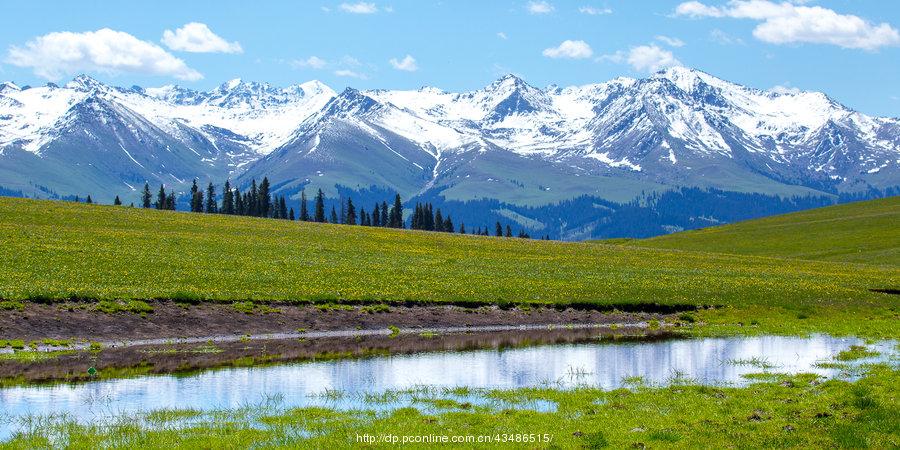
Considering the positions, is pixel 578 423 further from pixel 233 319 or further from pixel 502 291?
pixel 502 291

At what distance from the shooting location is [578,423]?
23.6 metres

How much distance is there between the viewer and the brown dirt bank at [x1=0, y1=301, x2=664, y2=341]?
42.7 metres

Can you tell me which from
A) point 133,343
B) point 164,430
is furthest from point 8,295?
point 164,430

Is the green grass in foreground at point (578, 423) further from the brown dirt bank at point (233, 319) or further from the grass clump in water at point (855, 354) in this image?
the brown dirt bank at point (233, 319)

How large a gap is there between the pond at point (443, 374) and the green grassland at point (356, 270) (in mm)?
15098

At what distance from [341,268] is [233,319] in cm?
2094

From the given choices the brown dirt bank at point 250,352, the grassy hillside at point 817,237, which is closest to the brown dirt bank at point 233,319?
the brown dirt bank at point 250,352

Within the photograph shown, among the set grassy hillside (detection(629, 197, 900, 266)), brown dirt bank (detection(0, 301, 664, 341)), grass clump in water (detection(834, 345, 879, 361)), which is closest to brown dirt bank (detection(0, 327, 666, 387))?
brown dirt bank (detection(0, 301, 664, 341))

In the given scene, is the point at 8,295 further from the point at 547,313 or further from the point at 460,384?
the point at 547,313

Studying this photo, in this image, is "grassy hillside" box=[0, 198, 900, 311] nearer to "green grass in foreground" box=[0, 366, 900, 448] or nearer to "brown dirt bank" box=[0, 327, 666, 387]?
"brown dirt bank" box=[0, 327, 666, 387]

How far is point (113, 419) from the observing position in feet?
80.5

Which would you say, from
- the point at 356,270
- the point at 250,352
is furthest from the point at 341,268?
the point at 250,352

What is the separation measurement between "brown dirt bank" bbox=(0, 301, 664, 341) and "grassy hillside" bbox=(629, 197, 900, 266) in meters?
70.4

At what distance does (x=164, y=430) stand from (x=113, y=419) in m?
2.44
